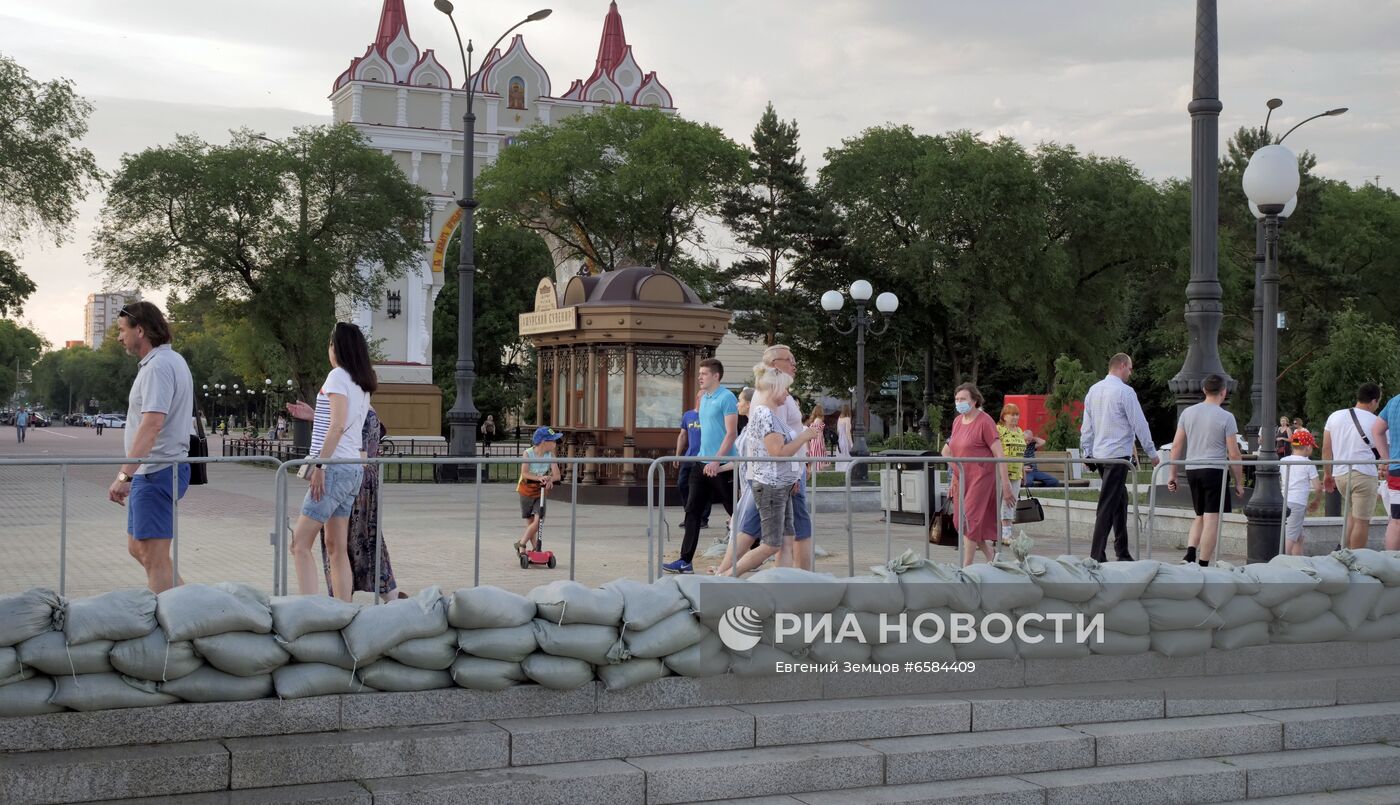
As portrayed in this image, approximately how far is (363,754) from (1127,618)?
381cm

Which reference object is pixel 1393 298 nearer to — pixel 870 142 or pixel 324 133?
pixel 870 142

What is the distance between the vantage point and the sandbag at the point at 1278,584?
7.33 meters

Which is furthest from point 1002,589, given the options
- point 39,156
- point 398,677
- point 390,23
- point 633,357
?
point 390,23

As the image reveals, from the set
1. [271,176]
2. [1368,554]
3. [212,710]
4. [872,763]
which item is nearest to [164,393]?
[212,710]

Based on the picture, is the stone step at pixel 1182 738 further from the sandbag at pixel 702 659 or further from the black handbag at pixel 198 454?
the black handbag at pixel 198 454

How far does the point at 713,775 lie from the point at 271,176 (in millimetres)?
38743

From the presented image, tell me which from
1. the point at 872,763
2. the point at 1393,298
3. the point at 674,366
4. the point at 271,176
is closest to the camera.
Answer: the point at 872,763

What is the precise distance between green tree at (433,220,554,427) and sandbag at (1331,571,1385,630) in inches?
2226

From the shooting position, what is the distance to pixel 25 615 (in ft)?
17.2

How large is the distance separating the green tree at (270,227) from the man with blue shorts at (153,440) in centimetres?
3517

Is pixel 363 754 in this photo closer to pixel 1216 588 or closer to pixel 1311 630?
pixel 1216 588

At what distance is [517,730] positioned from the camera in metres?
5.78

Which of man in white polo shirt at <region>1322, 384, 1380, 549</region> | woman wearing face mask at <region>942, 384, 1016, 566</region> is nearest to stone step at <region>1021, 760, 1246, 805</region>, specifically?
woman wearing face mask at <region>942, 384, 1016, 566</region>

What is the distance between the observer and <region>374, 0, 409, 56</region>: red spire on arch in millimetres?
74688
